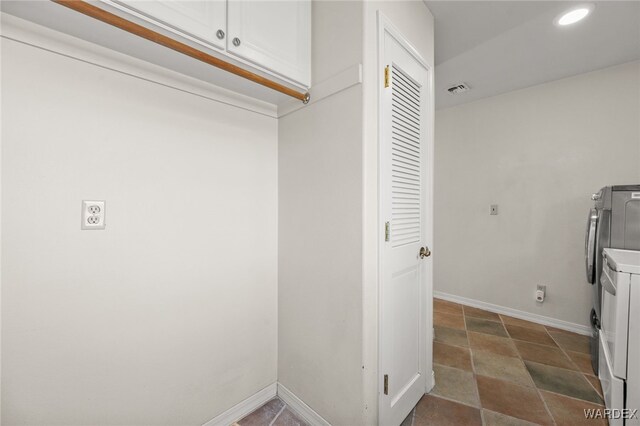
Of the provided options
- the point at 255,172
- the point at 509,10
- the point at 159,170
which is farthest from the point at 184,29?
the point at 509,10

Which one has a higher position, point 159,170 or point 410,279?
point 159,170

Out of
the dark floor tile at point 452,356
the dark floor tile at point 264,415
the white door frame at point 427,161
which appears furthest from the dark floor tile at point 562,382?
the dark floor tile at point 264,415

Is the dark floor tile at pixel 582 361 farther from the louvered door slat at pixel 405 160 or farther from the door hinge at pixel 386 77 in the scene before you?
the door hinge at pixel 386 77

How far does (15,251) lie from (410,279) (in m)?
1.78

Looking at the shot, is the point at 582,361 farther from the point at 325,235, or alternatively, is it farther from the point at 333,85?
the point at 333,85

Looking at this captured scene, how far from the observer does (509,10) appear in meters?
1.75

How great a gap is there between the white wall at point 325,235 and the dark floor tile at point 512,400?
1.02 meters

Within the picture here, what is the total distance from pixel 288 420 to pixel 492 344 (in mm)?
1916

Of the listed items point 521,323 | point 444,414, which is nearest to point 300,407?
point 444,414

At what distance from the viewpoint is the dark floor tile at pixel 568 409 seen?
1539 millimetres

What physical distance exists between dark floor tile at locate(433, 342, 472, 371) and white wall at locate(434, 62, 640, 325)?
1198 millimetres

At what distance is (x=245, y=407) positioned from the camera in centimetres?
158

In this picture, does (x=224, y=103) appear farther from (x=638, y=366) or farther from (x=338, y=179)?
(x=638, y=366)

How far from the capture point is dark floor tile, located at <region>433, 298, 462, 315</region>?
315 cm
